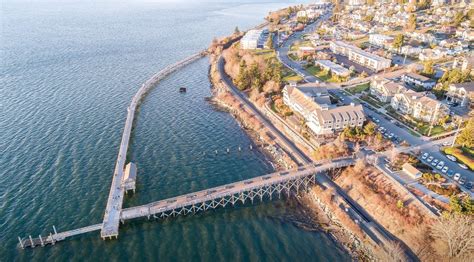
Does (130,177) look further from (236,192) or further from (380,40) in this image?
(380,40)

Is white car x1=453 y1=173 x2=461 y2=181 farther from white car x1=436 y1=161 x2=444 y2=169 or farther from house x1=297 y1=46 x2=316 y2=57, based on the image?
house x1=297 y1=46 x2=316 y2=57

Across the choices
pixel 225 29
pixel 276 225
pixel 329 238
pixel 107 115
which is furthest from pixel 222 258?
pixel 225 29

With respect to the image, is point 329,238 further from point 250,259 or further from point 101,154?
point 101,154

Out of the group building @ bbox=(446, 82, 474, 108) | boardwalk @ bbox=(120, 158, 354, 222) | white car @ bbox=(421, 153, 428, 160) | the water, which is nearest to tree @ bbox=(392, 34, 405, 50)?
building @ bbox=(446, 82, 474, 108)

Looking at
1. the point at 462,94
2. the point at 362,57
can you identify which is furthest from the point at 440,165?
the point at 362,57

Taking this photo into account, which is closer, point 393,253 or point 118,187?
point 393,253

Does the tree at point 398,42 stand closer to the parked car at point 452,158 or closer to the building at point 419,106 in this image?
the building at point 419,106

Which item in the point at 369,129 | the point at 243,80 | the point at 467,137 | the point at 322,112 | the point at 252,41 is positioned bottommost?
the point at 467,137
